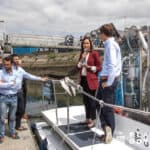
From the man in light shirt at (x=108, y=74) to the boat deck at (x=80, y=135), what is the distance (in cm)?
15

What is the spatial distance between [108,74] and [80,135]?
3.87 feet

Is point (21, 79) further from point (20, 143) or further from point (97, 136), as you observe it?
point (97, 136)

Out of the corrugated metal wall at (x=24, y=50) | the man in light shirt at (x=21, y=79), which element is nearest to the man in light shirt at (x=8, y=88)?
the man in light shirt at (x=21, y=79)

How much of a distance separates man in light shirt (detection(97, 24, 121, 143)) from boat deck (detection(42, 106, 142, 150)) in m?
0.15

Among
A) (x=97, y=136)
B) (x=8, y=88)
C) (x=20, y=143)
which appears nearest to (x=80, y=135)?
(x=97, y=136)

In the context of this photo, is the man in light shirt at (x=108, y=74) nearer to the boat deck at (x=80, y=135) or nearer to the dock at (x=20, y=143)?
the boat deck at (x=80, y=135)

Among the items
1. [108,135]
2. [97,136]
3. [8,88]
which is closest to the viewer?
[108,135]

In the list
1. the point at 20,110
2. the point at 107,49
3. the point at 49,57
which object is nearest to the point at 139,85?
the point at 107,49

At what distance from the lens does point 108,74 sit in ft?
13.3

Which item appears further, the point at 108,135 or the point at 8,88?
the point at 8,88

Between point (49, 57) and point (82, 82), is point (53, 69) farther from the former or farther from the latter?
point (82, 82)

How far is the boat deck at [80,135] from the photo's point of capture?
420cm

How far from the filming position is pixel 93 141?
4363 mm

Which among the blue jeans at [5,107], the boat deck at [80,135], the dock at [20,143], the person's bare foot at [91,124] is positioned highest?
the blue jeans at [5,107]
